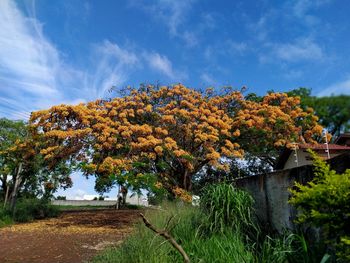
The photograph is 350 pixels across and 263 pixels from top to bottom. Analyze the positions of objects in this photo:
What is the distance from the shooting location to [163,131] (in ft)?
50.5

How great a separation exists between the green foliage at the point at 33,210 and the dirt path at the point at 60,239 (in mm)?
1522

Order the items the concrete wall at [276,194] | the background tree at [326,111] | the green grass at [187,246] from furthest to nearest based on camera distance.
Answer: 1. the background tree at [326,111]
2. the concrete wall at [276,194]
3. the green grass at [187,246]

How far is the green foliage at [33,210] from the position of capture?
1711 centimetres

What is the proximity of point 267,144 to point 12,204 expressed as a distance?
11.7 metres

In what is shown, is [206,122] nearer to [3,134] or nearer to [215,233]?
[215,233]

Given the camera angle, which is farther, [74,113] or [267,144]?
[267,144]

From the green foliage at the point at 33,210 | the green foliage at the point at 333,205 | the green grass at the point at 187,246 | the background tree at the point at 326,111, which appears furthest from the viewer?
the background tree at the point at 326,111

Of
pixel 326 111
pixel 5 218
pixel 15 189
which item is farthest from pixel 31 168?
pixel 326 111

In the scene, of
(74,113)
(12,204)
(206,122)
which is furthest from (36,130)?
(206,122)

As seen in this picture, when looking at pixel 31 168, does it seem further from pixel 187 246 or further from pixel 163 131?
pixel 187 246

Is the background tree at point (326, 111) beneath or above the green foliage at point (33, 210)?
above

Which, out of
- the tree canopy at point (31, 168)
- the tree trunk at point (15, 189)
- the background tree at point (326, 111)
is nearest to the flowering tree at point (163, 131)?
the tree canopy at point (31, 168)

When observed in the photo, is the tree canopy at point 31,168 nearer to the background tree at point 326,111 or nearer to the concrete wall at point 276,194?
the concrete wall at point 276,194

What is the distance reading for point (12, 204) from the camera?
17.4m
